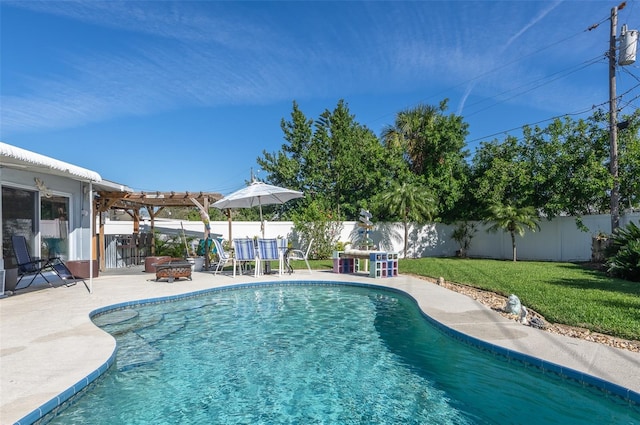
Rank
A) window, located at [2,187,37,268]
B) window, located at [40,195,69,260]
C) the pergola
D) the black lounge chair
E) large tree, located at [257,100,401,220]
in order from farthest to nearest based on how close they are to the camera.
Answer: large tree, located at [257,100,401,220]
the pergola
window, located at [40,195,69,260]
window, located at [2,187,37,268]
the black lounge chair

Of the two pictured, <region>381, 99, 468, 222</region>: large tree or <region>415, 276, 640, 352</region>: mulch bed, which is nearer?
<region>415, 276, 640, 352</region>: mulch bed

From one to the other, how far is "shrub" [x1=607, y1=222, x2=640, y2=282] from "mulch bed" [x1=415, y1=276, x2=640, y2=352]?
4340 millimetres

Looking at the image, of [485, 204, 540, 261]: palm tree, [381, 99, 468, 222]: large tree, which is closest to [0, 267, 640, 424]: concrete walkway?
[485, 204, 540, 261]: palm tree

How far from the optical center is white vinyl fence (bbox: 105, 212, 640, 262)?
1594cm

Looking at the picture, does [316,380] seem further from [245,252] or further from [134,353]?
[245,252]

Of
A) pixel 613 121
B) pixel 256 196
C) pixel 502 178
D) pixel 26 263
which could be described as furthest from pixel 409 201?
pixel 26 263

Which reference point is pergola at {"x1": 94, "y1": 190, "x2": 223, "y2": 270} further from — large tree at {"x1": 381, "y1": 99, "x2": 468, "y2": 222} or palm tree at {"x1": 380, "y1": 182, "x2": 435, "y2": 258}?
large tree at {"x1": 381, "y1": 99, "x2": 468, "y2": 222}

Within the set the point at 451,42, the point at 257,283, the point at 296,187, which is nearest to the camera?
the point at 257,283

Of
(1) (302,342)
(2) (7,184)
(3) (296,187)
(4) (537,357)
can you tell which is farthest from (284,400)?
(3) (296,187)

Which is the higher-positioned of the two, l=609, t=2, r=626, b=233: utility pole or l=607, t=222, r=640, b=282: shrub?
l=609, t=2, r=626, b=233: utility pole

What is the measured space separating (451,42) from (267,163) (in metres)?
13.9

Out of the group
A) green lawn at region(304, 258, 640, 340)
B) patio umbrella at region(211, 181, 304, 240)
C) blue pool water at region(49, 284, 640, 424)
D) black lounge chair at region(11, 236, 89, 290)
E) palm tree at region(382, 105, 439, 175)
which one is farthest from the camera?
palm tree at region(382, 105, 439, 175)

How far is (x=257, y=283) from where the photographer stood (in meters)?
10.0

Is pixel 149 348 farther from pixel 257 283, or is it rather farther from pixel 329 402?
pixel 257 283
